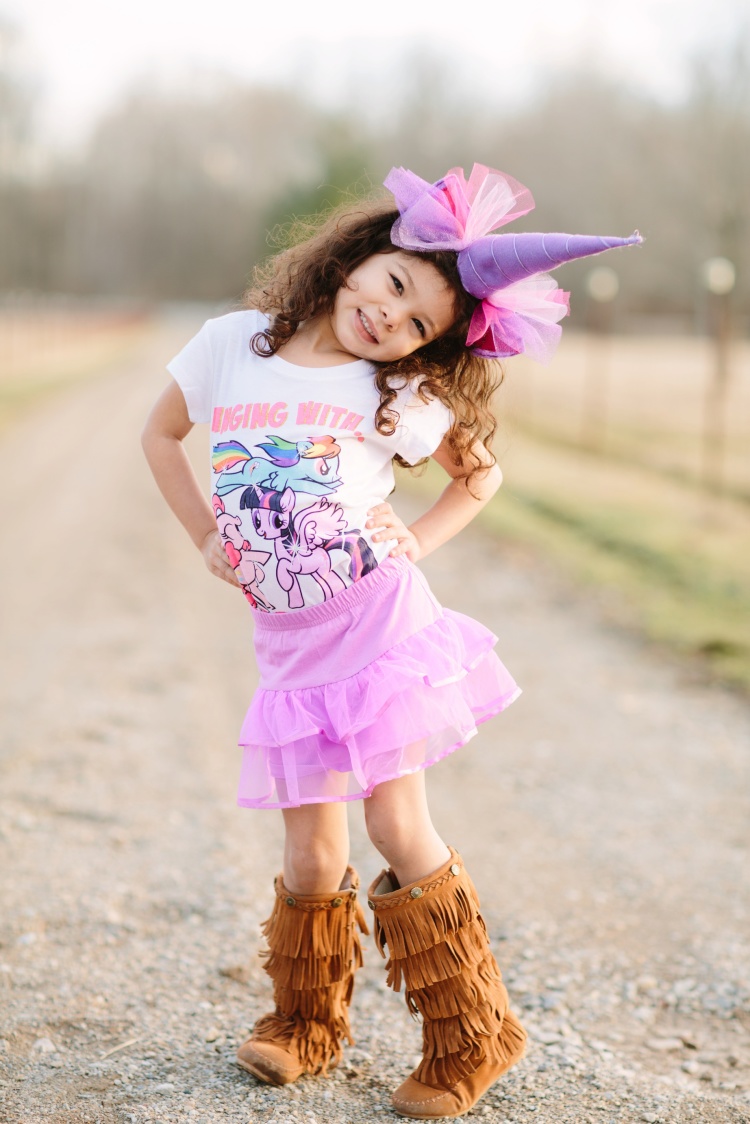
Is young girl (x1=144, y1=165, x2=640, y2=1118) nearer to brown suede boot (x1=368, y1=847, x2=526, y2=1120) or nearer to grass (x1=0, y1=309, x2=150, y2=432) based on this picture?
brown suede boot (x1=368, y1=847, x2=526, y2=1120)

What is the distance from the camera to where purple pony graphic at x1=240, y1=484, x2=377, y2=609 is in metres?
1.99

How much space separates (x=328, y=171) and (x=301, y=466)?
168 ft

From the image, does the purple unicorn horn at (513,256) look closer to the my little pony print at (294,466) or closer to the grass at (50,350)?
the my little pony print at (294,466)

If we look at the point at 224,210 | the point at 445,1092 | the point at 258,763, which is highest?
the point at 224,210

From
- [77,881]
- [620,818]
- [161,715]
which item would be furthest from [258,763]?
[161,715]

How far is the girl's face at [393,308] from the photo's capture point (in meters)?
2.02

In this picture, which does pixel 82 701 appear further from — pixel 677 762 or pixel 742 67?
pixel 742 67

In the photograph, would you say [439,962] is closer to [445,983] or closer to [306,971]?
[445,983]

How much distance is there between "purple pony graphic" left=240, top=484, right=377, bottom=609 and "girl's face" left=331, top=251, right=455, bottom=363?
30 cm

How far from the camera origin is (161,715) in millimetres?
4367

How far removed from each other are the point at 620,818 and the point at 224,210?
3099 inches

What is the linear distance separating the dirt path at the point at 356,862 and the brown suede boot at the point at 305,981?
5 cm

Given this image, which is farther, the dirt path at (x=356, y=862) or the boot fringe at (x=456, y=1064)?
the dirt path at (x=356, y=862)

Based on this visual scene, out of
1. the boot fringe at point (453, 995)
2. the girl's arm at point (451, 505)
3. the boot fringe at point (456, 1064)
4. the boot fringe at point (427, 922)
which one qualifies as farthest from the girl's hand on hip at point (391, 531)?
the boot fringe at point (456, 1064)
